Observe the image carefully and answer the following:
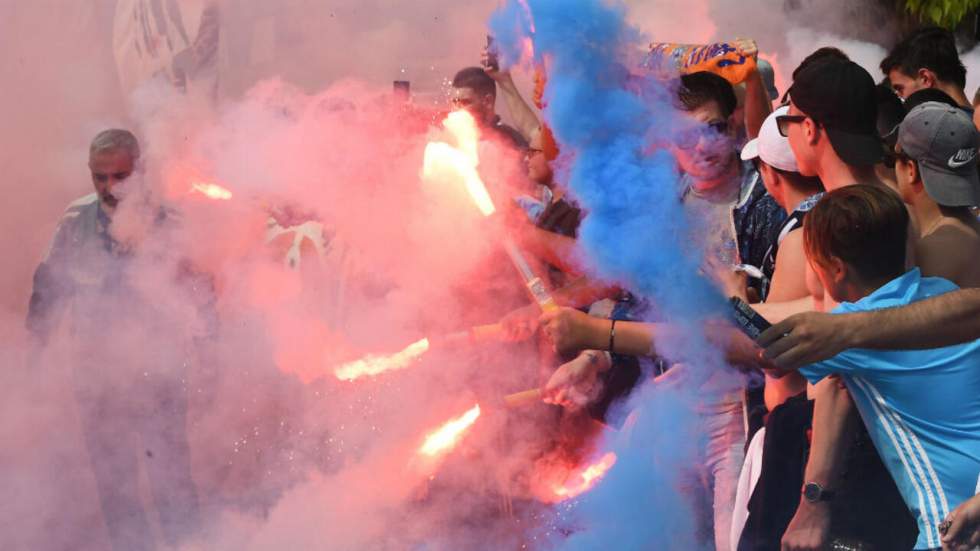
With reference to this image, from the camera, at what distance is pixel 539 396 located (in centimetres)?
427

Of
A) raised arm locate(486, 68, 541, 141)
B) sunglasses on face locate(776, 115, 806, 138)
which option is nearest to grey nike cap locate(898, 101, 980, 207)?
sunglasses on face locate(776, 115, 806, 138)

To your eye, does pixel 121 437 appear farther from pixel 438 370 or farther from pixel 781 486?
pixel 781 486

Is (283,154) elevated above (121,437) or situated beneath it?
elevated above

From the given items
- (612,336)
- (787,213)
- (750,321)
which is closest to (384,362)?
(612,336)

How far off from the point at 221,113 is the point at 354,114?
2.03 ft

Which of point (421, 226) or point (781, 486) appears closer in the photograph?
point (781, 486)

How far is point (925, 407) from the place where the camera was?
2928 mm

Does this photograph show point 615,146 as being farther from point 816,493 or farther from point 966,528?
point 966,528

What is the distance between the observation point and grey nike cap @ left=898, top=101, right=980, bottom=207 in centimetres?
325

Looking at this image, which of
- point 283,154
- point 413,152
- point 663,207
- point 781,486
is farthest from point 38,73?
point 781,486

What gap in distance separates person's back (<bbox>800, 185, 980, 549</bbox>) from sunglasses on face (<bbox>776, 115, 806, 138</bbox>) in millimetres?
475

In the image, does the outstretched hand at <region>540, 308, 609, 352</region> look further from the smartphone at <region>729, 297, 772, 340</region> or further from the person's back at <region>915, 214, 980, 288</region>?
the person's back at <region>915, 214, 980, 288</region>

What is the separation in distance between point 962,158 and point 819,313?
2.54 feet

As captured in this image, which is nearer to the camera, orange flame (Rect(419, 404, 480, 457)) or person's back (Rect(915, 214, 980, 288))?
person's back (Rect(915, 214, 980, 288))
